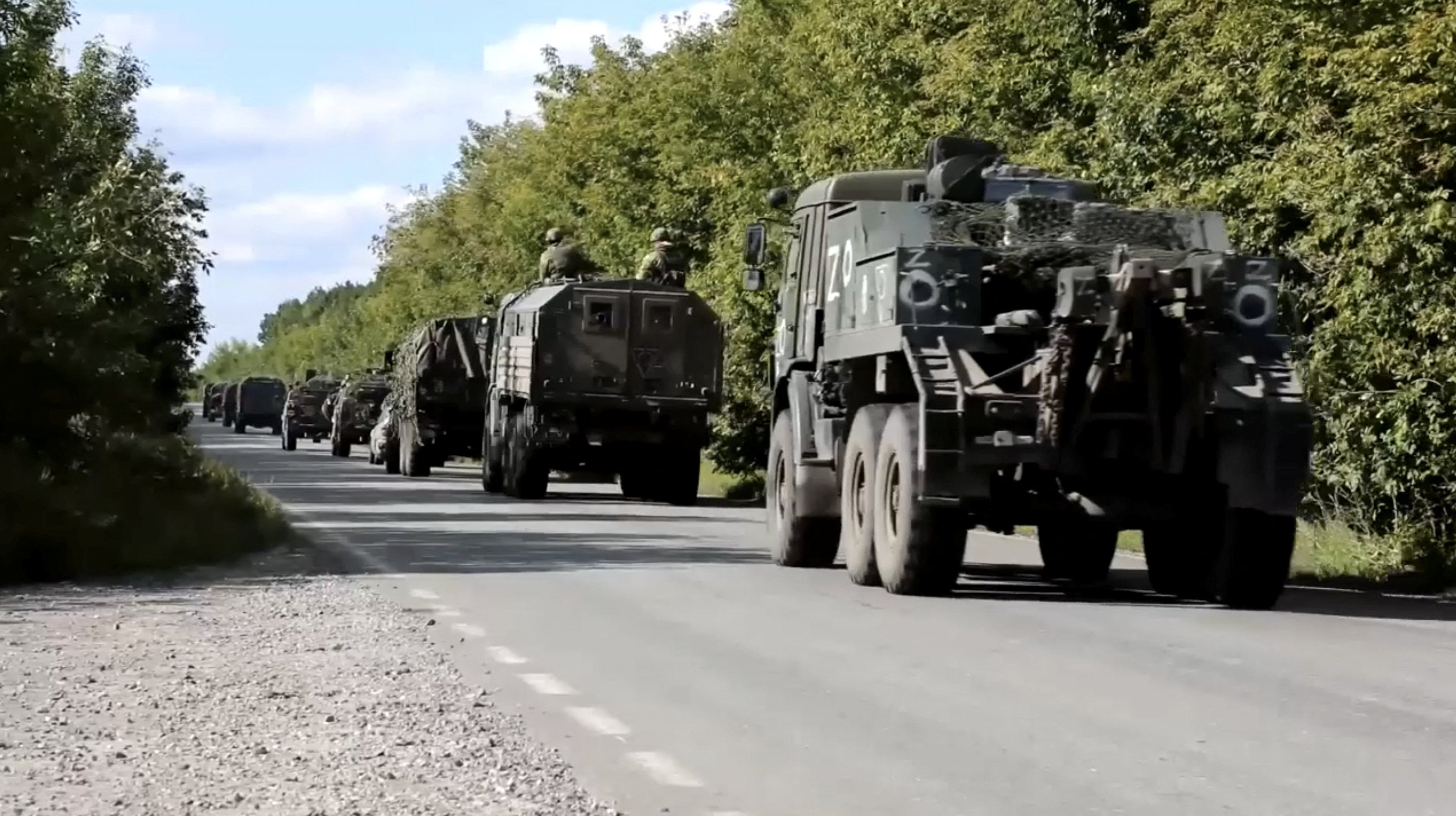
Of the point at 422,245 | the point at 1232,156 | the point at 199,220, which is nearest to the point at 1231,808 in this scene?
the point at 1232,156

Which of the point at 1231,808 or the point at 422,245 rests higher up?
the point at 422,245

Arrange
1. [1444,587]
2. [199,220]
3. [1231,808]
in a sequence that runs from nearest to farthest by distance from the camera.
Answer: [1231,808]
[1444,587]
[199,220]

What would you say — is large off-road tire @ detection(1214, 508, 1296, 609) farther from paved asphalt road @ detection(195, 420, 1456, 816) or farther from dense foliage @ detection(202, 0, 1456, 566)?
dense foliage @ detection(202, 0, 1456, 566)

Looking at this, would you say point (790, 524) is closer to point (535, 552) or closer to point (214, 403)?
point (535, 552)

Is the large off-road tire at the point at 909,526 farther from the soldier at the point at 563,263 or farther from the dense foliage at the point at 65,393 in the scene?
the soldier at the point at 563,263

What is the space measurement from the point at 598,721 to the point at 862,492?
7529 millimetres

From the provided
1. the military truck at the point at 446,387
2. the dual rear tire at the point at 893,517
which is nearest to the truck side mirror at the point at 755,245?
the dual rear tire at the point at 893,517

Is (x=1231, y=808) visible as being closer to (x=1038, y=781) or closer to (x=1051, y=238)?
(x=1038, y=781)

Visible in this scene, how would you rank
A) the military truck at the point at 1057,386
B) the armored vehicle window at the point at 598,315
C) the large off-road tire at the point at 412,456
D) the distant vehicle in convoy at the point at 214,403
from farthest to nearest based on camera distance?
the distant vehicle in convoy at the point at 214,403 → the large off-road tire at the point at 412,456 → the armored vehicle window at the point at 598,315 → the military truck at the point at 1057,386

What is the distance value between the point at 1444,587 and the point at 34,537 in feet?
35.2

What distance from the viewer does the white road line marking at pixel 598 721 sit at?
10.7m

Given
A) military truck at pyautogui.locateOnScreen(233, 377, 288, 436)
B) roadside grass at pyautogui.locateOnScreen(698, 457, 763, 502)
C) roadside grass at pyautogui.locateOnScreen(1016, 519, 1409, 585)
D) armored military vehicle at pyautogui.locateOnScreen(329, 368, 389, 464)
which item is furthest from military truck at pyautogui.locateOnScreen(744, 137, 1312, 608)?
military truck at pyautogui.locateOnScreen(233, 377, 288, 436)

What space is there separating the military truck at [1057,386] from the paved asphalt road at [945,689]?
54 cm

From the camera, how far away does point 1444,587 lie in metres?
20.2
